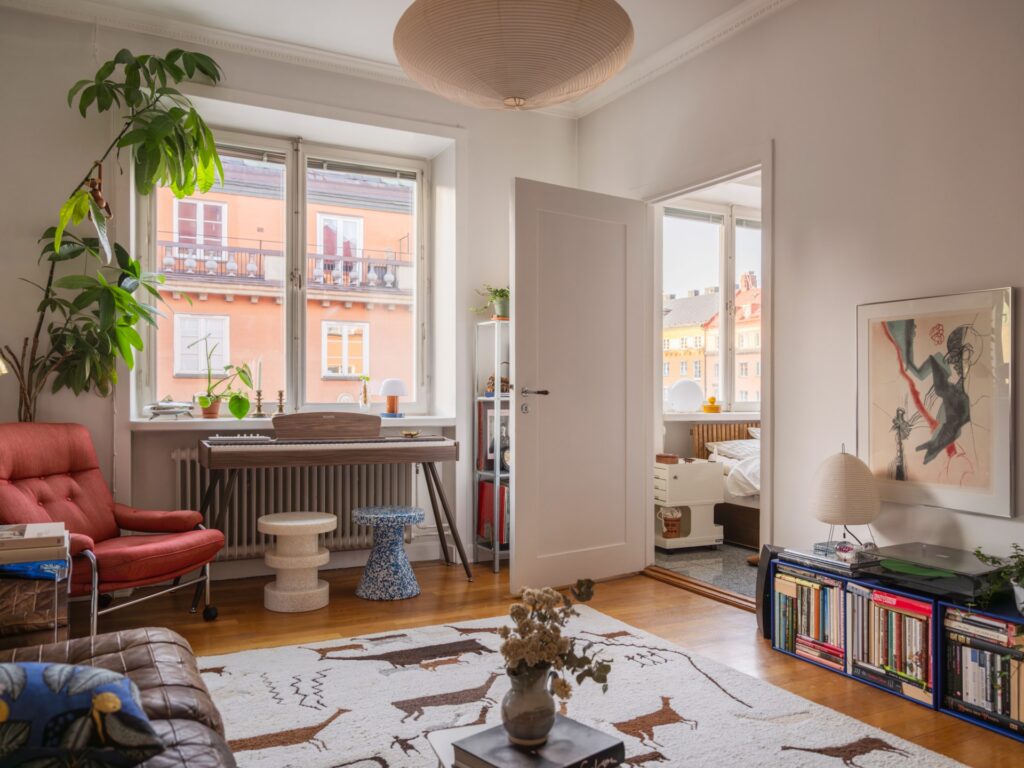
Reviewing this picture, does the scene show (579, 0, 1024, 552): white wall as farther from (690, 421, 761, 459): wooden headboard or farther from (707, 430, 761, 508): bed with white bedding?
(690, 421, 761, 459): wooden headboard

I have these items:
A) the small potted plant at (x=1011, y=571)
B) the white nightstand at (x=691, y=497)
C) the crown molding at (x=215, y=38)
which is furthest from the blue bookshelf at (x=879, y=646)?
the crown molding at (x=215, y=38)

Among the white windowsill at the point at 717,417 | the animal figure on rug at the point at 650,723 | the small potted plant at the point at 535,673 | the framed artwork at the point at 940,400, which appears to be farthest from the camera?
the white windowsill at the point at 717,417

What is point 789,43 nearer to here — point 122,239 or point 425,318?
point 425,318

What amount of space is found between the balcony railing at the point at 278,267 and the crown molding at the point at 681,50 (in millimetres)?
1626

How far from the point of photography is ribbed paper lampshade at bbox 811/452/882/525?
10.1ft

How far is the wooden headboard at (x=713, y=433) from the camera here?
5805 millimetres

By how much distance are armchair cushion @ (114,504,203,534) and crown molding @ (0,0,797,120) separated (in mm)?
2493

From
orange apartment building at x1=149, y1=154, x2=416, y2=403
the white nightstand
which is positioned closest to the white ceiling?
orange apartment building at x1=149, y1=154, x2=416, y2=403

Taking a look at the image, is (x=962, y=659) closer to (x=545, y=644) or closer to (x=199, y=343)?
(x=545, y=644)

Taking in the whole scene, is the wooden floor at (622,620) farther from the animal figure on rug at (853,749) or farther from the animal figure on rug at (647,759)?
the animal figure on rug at (647,759)

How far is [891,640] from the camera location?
9.18 ft

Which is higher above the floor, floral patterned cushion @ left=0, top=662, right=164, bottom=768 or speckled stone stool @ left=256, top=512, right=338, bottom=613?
floral patterned cushion @ left=0, top=662, right=164, bottom=768

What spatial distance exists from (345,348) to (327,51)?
1.76 m

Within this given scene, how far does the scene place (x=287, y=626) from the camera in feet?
11.6
